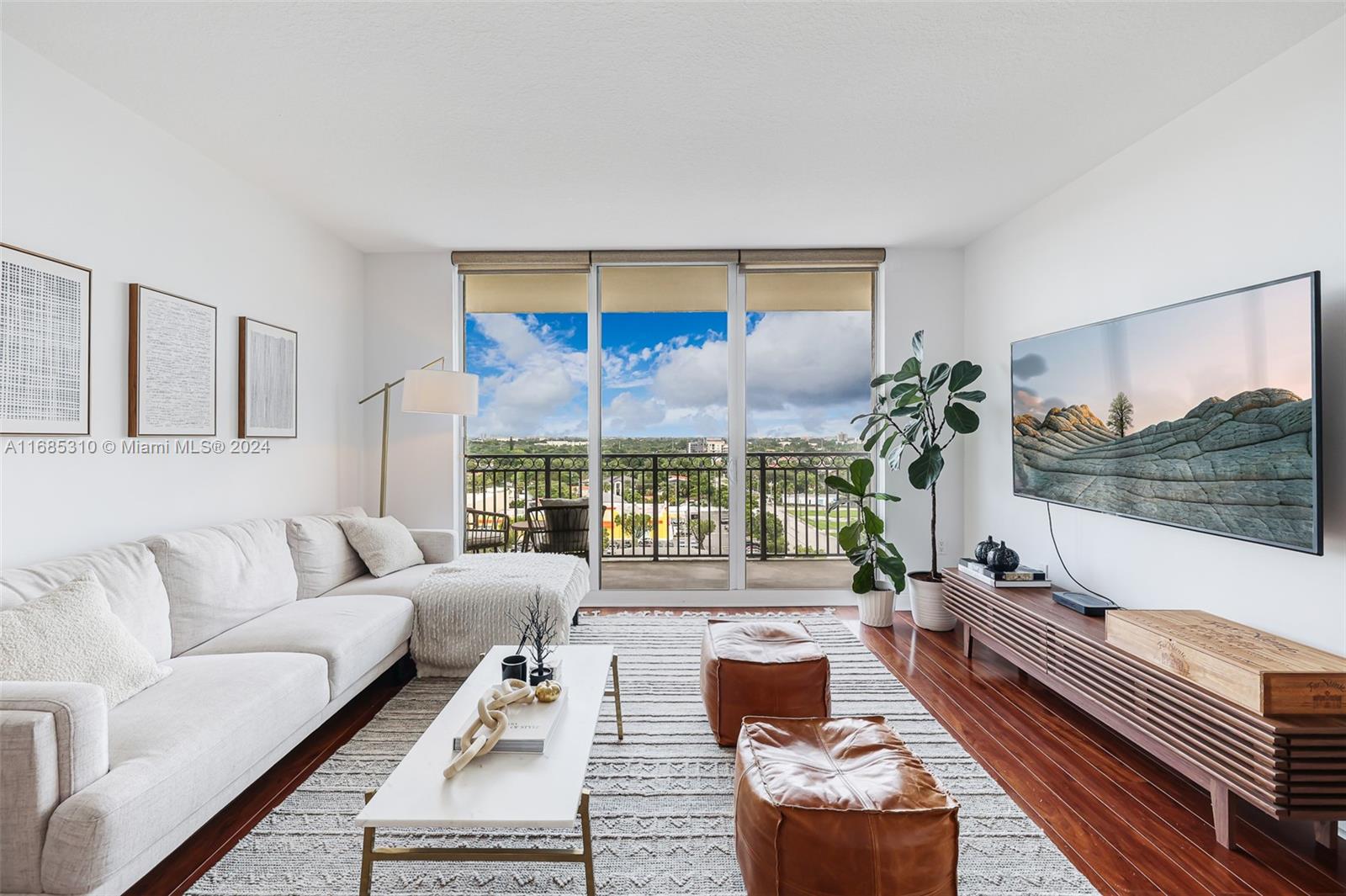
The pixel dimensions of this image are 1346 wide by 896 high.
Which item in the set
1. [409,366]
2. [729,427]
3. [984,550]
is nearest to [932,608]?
[984,550]

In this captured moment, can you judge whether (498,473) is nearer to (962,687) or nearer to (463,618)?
(463,618)

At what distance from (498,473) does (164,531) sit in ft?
7.70

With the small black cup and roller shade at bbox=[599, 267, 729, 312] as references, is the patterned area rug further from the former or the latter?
roller shade at bbox=[599, 267, 729, 312]

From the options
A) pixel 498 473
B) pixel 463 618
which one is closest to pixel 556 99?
pixel 463 618

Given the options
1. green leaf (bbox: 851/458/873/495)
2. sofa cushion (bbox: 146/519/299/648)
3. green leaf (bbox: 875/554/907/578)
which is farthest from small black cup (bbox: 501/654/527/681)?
green leaf (bbox: 851/458/873/495)

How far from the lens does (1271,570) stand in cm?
222

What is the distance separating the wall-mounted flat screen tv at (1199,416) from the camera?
2.04m

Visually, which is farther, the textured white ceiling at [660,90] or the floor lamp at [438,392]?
the floor lamp at [438,392]

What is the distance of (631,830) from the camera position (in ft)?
6.41

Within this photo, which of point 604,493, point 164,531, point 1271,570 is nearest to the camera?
point 1271,570

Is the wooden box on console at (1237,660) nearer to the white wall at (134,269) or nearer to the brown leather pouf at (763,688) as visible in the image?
the brown leather pouf at (763,688)

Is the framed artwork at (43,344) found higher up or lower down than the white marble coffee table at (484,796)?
higher up

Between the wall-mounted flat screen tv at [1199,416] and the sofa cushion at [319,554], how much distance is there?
3839 mm

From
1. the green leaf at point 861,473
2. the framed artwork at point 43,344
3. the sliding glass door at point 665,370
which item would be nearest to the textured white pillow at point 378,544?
the framed artwork at point 43,344
